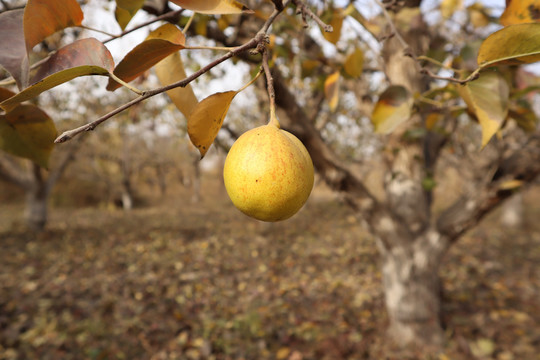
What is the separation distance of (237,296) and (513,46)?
11.4 feet

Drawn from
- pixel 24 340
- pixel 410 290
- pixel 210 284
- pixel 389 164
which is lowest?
pixel 210 284

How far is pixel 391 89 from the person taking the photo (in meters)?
0.90

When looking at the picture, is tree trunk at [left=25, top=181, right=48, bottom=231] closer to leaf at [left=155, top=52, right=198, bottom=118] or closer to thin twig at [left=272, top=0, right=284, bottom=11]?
leaf at [left=155, top=52, right=198, bottom=118]

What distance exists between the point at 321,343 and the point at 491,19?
2558 mm

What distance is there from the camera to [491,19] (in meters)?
1.47

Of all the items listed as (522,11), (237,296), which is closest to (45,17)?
(522,11)

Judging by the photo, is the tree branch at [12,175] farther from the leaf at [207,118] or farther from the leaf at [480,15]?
the leaf at [480,15]

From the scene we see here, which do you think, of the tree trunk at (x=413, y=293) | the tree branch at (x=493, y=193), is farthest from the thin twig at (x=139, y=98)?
the tree trunk at (x=413, y=293)

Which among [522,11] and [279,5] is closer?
[279,5]

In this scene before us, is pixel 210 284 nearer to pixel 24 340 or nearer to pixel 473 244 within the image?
pixel 24 340

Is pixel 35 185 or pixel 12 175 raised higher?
pixel 12 175

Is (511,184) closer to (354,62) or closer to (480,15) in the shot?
(480,15)

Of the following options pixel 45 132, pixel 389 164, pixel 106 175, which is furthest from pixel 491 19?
pixel 106 175

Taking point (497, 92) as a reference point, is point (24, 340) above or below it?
below
